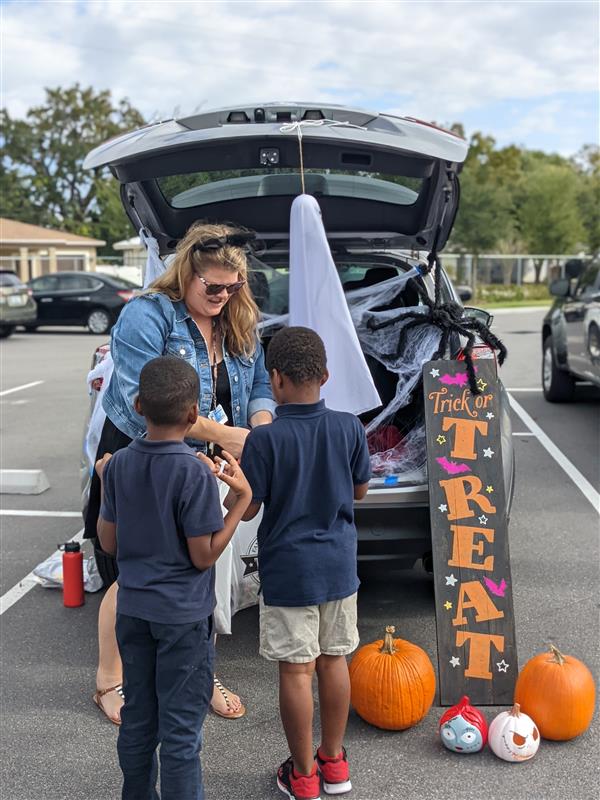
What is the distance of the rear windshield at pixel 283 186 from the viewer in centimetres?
387

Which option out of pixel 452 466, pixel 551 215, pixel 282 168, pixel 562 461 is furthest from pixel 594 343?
pixel 551 215

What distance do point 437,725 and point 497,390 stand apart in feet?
4.49

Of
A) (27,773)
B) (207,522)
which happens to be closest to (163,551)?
(207,522)

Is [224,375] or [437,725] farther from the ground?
[224,375]

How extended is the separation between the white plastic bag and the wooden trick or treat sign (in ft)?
6.39

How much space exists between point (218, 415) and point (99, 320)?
55.9 feet

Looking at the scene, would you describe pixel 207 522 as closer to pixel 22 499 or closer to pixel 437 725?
pixel 437 725

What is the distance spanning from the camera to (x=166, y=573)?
233 cm

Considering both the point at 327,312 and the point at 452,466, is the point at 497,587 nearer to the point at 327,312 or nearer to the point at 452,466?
the point at 452,466

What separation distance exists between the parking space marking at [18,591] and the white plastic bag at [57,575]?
0.15 ft

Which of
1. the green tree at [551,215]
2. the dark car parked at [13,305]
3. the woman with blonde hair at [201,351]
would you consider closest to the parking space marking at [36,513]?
the woman with blonde hair at [201,351]

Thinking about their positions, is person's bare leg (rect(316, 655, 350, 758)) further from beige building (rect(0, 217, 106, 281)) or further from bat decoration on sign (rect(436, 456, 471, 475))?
beige building (rect(0, 217, 106, 281))

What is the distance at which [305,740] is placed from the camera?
2562 mm

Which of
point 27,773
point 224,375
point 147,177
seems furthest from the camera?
point 147,177
